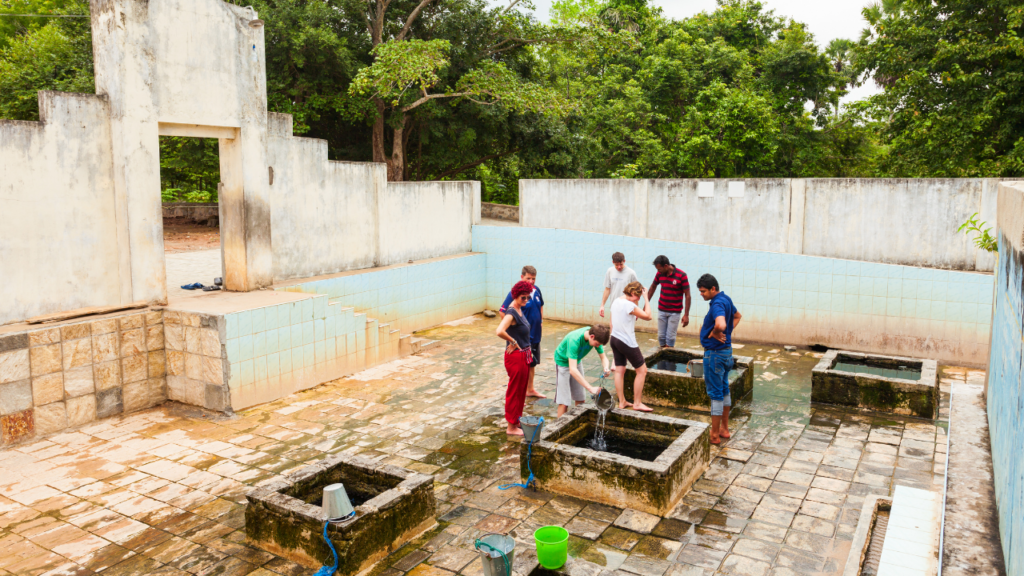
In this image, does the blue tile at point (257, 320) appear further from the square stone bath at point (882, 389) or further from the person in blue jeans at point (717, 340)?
the square stone bath at point (882, 389)

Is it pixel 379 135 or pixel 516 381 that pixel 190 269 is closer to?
pixel 379 135

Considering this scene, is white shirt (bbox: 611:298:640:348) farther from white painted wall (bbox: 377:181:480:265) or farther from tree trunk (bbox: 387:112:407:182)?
tree trunk (bbox: 387:112:407:182)

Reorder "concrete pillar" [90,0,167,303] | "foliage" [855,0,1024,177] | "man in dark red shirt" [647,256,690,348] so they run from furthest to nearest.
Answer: "foliage" [855,0,1024,177] → "man in dark red shirt" [647,256,690,348] → "concrete pillar" [90,0,167,303]

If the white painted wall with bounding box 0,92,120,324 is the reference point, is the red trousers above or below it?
below

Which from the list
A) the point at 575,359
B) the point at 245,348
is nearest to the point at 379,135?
the point at 245,348

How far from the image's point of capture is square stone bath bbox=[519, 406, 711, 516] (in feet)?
19.3

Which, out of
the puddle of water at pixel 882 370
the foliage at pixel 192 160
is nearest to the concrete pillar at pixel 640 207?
the puddle of water at pixel 882 370

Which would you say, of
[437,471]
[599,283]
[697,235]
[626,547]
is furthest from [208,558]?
[697,235]

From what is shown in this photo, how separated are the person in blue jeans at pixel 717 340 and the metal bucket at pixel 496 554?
334 centimetres

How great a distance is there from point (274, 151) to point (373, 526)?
6.89 m

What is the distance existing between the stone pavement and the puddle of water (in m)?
8.94

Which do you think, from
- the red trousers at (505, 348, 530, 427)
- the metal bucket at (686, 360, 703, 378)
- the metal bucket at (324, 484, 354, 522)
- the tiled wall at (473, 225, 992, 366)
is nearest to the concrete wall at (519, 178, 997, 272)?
the tiled wall at (473, 225, 992, 366)

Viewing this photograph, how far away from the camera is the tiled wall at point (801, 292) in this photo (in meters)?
10.6

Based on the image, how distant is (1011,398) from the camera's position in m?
3.58
